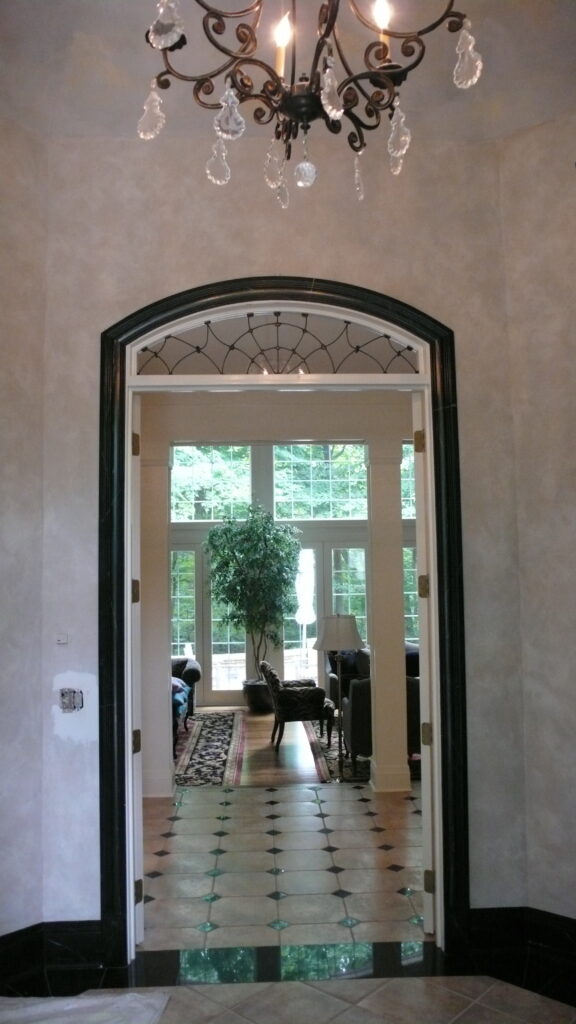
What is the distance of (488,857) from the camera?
144 inches

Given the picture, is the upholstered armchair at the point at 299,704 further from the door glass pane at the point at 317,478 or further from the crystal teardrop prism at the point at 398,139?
the crystal teardrop prism at the point at 398,139

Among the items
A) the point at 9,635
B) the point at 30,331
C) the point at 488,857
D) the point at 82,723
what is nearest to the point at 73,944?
the point at 82,723

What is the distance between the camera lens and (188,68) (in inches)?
136

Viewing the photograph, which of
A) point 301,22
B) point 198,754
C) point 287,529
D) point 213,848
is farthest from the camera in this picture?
point 287,529

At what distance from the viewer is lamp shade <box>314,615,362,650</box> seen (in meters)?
7.09

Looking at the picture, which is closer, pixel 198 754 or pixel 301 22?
pixel 301 22

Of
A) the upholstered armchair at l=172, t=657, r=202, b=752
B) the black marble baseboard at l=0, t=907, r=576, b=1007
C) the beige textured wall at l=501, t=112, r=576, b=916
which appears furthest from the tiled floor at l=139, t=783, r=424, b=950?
the upholstered armchair at l=172, t=657, r=202, b=752

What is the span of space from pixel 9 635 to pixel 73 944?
137 centimetres

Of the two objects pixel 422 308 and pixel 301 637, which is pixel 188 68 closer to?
pixel 422 308

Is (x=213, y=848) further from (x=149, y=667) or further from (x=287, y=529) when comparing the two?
(x=287, y=529)

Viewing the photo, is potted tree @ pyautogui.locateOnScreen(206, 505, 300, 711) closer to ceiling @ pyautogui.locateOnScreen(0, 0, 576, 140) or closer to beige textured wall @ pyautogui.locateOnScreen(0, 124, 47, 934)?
beige textured wall @ pyautogui.locateOnScreen(0, 124, 47, 934)

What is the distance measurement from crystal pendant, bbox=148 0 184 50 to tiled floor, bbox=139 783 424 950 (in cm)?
366

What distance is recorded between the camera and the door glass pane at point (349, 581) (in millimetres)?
11594

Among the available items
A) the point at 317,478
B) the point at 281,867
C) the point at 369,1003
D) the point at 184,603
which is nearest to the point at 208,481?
the point at 317,478
